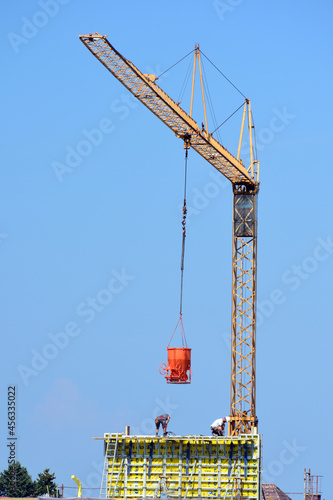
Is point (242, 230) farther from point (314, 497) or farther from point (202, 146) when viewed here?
point (314, 497)

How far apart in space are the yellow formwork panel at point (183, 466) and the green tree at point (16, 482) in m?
55.3

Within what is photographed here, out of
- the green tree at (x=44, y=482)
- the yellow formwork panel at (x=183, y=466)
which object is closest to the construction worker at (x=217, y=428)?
the yellow formwork panel at (x=183, y=466)

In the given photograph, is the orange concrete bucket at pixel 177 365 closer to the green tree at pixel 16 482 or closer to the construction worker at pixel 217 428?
the construction worker at pixel 217 428

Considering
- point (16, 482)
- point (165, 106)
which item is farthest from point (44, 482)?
point (165, 106)

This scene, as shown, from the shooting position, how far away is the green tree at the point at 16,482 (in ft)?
406

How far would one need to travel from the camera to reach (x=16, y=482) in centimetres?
12450

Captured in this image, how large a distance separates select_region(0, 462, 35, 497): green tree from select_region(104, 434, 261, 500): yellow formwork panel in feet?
181

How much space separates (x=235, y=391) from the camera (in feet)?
314

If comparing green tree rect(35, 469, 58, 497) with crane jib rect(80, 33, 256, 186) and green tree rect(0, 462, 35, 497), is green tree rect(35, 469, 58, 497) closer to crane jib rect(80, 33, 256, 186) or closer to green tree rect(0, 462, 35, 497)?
green tree rect(0, 462, 35, 497)

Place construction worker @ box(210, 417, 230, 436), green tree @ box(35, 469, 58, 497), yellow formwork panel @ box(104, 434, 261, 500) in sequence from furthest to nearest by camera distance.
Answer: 1. green tree @ box(35, 469, 58, 497)
2. construction worker @ box(210, 417, 230, 436)
3. yellow formwork panel @ box(104, 434, 261, 500)

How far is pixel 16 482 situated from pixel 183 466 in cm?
5923

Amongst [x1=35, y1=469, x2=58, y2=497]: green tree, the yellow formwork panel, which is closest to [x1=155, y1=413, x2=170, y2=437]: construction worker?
the yellow formwork panel

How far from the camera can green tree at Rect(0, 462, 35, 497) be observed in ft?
406

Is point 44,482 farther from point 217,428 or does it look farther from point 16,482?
point 217,428
